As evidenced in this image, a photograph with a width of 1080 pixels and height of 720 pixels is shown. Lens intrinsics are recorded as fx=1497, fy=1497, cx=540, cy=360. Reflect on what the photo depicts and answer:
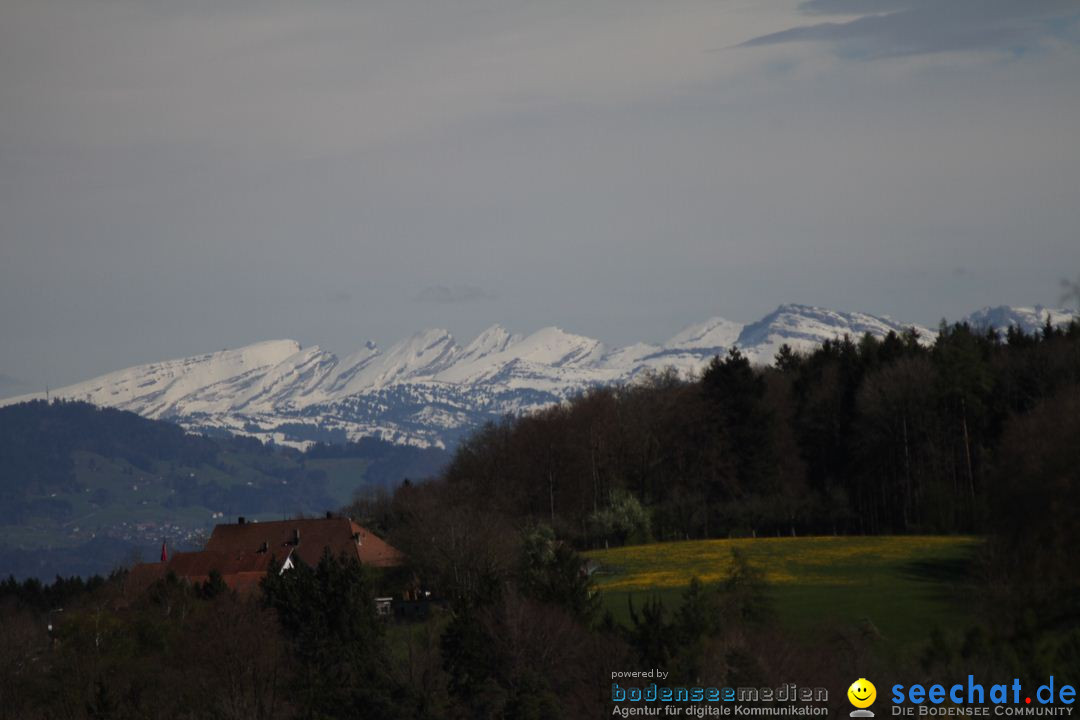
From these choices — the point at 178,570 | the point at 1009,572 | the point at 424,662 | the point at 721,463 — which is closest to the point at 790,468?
the point at 721,463

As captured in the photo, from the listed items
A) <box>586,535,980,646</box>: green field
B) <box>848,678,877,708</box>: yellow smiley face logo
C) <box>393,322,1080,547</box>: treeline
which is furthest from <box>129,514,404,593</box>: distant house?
<box>848,678,877,708</box>: yellow smiley face logo

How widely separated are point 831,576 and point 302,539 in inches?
1789

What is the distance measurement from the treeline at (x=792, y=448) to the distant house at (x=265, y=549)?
753 cm

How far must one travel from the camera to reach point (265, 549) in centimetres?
10362

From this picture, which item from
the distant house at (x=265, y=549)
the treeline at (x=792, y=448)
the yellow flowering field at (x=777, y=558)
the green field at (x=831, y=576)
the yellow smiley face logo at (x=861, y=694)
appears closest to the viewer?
the yellow smiley face logo at (x=861, y=694)

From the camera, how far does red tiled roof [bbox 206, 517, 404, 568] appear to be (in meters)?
99.2

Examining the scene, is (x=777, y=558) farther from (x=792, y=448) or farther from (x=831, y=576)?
(x=792, y=448)

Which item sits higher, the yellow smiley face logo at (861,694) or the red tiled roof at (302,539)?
the red tiled roof at (302,539)

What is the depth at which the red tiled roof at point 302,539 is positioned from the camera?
99188 millimetres

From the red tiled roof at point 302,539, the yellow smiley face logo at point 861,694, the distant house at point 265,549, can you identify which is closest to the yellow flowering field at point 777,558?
the distant house at point 265,549

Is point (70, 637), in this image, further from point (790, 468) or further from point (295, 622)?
point (790, 468)

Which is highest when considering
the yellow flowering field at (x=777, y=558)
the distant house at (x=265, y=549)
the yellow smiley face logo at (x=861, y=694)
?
the distant house at (x=265, y=549)

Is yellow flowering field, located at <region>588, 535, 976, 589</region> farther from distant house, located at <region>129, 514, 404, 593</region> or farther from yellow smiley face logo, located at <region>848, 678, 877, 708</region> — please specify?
yellow smiley face logo, located at <region>848, 678, 877, 708</region>

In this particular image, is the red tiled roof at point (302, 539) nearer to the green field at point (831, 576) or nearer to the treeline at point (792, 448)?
the treeline at point (792, 448)
